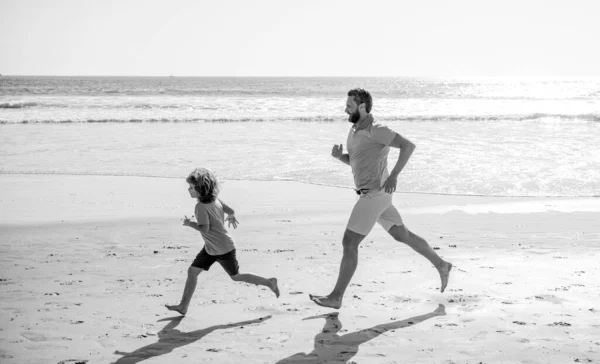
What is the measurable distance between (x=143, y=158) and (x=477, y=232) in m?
9.61

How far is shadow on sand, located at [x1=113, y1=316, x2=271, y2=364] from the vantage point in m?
3.99

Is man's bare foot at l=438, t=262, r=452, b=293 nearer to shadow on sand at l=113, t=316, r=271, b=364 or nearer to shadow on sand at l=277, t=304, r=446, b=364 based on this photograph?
shadow on sand at l=277, t=304, r=446, b=364

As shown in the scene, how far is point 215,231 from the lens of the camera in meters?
4.78

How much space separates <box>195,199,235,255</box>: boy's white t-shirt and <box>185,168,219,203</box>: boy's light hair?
0.05 m

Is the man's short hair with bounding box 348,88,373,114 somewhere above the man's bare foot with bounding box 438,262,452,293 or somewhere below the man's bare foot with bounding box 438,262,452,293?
above

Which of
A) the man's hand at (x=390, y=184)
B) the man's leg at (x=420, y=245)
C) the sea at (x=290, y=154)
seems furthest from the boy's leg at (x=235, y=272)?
the sea at (x=290, y=154)

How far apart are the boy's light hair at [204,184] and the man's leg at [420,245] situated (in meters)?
1.44

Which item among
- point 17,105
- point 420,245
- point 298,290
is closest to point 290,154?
point 298,290

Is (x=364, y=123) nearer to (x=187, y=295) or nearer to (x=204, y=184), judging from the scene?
(x=204, y=184)

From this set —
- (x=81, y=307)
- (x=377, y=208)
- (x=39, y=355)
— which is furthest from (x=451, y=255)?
(x=39, y=355)

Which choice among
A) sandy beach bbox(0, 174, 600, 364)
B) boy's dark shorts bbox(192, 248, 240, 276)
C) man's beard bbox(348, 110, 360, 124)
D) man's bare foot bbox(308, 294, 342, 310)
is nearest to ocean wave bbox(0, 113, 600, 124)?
sandy beach bbox(0, 174, 600, 364)

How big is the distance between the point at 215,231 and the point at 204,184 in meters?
0.38

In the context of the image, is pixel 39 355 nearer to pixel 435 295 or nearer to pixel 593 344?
pixel 435 295

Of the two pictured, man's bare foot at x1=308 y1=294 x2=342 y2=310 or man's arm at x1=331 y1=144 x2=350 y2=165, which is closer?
man's bare foot at x1=308 y1=294 x2=342 y2=310
